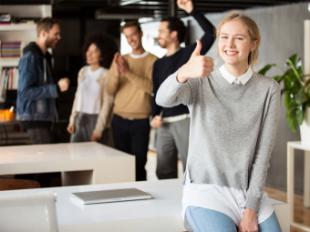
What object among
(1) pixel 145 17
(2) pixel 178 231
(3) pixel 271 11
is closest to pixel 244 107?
(2) pixel 178 231

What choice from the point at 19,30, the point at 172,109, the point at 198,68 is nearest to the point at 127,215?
the point at 198,68

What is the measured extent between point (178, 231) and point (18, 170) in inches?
69.6

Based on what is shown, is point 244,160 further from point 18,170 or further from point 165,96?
point 18,170

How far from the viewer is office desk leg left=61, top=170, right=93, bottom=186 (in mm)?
4375

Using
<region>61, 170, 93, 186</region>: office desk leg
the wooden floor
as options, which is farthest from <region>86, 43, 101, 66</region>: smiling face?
the wooden floor

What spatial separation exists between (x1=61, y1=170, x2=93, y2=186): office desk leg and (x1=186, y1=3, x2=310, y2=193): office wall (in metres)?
2.63

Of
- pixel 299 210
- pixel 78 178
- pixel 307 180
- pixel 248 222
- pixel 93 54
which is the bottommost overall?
pixel 299 210

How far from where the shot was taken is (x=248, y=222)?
2.57 meters

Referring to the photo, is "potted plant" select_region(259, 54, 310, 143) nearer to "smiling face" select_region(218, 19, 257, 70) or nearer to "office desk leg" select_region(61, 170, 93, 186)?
"office desk leg" select_region(61, 170, 93, 186)

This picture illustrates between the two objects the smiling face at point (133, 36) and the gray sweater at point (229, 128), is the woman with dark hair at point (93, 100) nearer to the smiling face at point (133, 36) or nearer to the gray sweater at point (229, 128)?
the smiling face at point (133, 36)

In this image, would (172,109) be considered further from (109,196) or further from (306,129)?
(109,196)

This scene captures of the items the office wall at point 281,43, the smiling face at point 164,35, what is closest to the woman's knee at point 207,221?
the smiling face at point 164,35

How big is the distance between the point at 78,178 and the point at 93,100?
1091 millimetres

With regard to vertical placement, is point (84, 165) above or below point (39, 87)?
below
